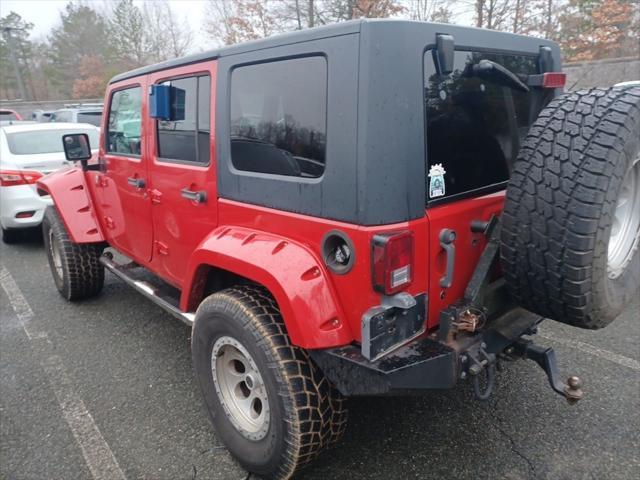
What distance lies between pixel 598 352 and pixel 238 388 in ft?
8.35

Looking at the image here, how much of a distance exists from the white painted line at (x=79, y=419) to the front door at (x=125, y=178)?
96 centimetres

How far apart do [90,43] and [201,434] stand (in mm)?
49482

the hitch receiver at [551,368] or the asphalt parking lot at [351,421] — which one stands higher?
the hitch receiver at [551,368]

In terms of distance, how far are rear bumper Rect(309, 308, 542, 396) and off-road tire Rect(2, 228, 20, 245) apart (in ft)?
21.0

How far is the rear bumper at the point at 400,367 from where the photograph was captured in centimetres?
183

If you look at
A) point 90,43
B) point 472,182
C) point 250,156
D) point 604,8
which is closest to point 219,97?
point 250,156

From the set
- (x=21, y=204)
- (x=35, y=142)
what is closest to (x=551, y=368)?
(x=21, y=204)

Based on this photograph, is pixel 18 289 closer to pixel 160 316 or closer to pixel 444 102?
pixel 160 316

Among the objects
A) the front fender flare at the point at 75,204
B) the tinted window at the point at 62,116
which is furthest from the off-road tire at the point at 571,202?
the tinted window at the point at 62,116

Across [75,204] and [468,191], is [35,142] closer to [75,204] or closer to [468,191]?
[75,204]

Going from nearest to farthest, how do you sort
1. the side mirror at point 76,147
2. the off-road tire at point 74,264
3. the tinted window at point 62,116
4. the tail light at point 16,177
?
the side mirror at point 76,147 → the off-road tire at point 74,264 → the tail light at point 16,177 → the tinted window at point 62,116

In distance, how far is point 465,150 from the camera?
6.84 ft

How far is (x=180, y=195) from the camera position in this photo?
109 inches

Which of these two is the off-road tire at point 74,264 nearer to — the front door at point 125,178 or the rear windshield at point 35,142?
the front door at point 125,178
